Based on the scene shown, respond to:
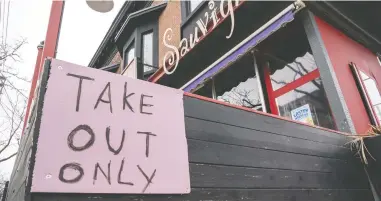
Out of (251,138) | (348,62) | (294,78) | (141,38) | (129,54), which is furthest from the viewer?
(129,54)

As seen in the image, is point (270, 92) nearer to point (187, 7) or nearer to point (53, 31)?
point (187, 7)

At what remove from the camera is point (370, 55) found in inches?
210

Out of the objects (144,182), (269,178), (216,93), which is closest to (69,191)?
(144,182)

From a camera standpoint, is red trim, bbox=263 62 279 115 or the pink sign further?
red trim, bbox=263 62 279 115

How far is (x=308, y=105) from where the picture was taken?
4766mm

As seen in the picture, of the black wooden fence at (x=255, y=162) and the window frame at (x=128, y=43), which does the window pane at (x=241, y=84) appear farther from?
the window frame at (x=128, y=43)

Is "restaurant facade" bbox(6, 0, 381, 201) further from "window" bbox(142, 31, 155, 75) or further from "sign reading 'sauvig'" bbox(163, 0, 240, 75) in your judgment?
"window" bbox(142, 31, 155, 75)

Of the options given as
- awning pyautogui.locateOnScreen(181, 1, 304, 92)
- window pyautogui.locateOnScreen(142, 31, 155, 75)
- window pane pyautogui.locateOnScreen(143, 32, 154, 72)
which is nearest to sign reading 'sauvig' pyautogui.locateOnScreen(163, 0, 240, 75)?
awning pyautogui.locateOnScreen(181, 1, 304, 92)

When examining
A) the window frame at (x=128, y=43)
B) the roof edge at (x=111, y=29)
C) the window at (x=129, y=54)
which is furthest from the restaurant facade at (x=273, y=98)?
the roof edge at (x=111, y=29)

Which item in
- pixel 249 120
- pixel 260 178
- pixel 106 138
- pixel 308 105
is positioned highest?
pixel 308 105

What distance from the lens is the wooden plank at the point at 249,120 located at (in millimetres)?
2120

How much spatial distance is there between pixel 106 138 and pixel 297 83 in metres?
4.32

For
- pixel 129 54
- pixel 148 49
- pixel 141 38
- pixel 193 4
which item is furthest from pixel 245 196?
pixel 129 54

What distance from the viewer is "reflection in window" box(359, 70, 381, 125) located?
14.4 ft
